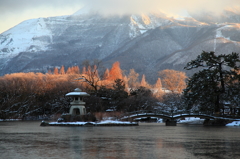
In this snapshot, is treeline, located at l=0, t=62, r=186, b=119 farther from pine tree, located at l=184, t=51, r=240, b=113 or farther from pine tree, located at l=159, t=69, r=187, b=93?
pine tree, located at l=184, t=51, r=240, b=113

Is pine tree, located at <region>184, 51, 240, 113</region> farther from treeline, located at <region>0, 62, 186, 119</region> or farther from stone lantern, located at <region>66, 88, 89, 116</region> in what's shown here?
treeline, located at <region>0, 62, 186, 119</region>

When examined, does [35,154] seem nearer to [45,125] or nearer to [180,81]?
[45,125]

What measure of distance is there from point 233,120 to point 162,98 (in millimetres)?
40596

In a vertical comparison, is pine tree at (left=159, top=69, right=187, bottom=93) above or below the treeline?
above

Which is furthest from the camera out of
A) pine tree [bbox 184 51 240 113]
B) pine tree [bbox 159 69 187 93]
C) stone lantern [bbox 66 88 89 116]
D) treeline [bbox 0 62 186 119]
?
pine tree [bbox 159 69 187 93]

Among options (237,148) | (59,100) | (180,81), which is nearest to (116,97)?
(59,100)

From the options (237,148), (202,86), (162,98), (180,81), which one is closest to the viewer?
(237,148)

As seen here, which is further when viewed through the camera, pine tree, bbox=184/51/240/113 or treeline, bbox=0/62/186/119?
treeline, bbox=0/62/186/119

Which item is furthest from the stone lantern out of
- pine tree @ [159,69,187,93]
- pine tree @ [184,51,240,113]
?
pine tree @ [159,69,187,93]

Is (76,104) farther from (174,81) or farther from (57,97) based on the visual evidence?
(174,81)

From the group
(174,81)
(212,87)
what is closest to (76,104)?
(212,87)

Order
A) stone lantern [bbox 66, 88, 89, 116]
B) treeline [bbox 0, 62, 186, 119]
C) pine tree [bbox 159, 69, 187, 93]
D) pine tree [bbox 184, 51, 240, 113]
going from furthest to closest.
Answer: pine tree [bbox 159, 69, 187, 93]
treeline [bbox 0, 62, 186, 119]
pine tree [bbox 184, 51, 240, 113]
stone lantern [bbox 66, 88, 89, 116]

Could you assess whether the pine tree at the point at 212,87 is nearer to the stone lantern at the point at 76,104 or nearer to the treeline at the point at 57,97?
Result: the stone lantern at the point at 76,104

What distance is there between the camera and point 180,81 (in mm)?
106250
